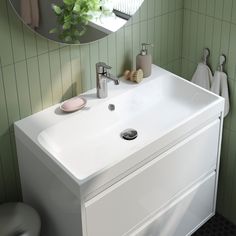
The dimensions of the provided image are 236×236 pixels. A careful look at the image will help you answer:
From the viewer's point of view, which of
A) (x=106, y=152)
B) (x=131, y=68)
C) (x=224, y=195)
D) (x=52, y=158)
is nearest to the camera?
(x=52, y=158)

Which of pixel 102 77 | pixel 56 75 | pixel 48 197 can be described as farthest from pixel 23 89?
pixel 48 197

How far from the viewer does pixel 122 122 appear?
2.28 m

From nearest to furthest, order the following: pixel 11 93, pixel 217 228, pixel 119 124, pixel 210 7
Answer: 1. pixel 11 93
2. pixel 119 124
3. pixel 210 7
4. pixel 217 228

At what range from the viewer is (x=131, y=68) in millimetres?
2467

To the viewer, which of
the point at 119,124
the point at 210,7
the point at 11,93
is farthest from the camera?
the point at 210,7

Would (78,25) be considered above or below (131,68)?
above

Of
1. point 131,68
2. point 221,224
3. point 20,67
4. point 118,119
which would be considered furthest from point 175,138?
point 221,224

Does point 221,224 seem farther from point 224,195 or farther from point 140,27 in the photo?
point 140,27

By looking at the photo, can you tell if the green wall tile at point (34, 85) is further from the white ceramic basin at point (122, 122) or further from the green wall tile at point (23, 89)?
the white ceramic basin at point (122, 122)

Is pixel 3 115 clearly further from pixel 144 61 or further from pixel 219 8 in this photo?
pixel 219 8

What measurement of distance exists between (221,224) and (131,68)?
108cm

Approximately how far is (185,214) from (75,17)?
111cm

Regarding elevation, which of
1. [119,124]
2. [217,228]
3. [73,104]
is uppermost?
[73,104]

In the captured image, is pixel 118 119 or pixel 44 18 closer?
pixel 44 18
